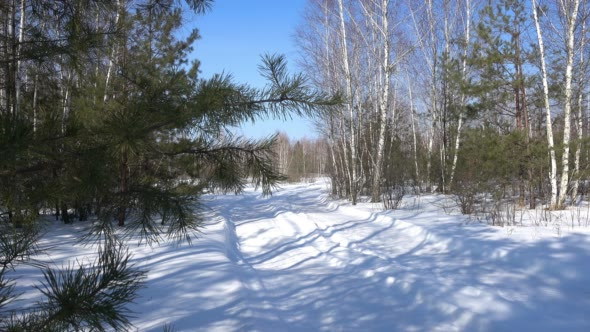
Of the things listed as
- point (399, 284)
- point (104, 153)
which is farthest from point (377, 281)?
point (104, 153)

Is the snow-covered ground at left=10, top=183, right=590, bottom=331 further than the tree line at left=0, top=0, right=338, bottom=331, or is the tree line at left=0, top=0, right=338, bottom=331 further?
the snow-covered ground at left=10, top=183, right=590, bottom=331

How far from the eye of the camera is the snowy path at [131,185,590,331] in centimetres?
373

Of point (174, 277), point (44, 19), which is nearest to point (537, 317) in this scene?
point (174, 277)

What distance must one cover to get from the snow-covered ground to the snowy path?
1 centimetres

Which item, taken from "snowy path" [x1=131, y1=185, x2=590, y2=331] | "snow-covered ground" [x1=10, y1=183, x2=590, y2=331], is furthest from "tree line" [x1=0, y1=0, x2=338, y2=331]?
"snowy path" [x1=131, y1=185, x2=590, y2=331]

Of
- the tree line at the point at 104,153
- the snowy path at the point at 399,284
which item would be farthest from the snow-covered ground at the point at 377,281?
the tree line at the point at 104,153

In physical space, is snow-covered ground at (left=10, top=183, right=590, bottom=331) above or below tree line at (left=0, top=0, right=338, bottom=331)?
below

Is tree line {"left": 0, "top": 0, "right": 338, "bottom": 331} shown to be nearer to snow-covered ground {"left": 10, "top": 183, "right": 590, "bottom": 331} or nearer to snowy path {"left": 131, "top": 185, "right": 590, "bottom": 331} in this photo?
snow-covered ground {"left": 10, "top": 183, "right": 590, "bottom": 331}

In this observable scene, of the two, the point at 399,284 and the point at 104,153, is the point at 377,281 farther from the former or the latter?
the point at 104,153

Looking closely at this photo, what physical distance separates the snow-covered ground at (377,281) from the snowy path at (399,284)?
0.6 inches

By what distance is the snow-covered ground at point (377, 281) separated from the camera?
146 inches

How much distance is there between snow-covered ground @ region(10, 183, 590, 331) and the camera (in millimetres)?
3719

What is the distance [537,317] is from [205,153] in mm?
3758

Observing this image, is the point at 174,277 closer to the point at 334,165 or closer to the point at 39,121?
the point at 39,121
